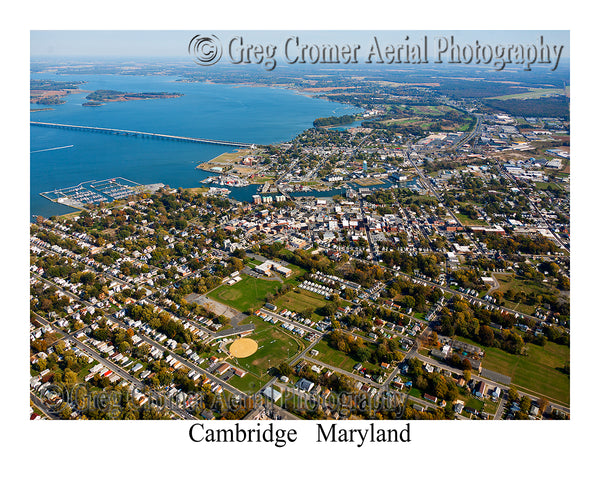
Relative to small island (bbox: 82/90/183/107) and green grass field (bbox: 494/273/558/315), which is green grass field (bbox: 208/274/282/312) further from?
small island (bbox: 82/90/183/107)

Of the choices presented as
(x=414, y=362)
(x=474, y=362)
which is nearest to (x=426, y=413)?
(x=414, y=362)

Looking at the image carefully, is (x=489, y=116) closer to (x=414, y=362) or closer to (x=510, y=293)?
(x=510, y=293)

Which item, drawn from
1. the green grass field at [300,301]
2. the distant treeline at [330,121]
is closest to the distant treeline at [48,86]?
the distant treeline at [330,121]

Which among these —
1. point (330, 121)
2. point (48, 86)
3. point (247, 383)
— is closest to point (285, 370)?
point (247, 383)

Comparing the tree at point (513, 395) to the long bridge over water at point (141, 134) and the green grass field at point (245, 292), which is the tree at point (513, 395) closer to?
the green grass field at point (245, 292)

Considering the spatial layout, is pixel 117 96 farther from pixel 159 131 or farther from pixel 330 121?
pixel 330 121

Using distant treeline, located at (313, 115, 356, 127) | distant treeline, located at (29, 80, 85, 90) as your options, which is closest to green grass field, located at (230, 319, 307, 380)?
distant treeline, located at (313, 115, 356, 127)
